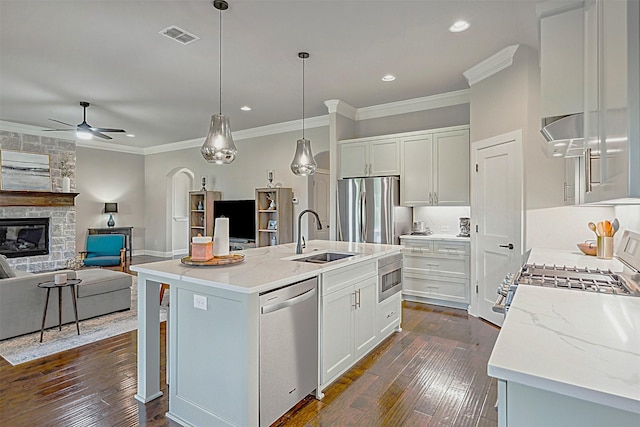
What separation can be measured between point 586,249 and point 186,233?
9031mm

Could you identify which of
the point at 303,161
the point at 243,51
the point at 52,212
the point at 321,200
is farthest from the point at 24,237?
the point at 303,161

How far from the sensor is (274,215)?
6.62 m

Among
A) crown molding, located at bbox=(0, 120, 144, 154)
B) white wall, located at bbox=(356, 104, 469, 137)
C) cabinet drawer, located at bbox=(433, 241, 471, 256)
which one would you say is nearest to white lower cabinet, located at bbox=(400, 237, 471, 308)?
cabinet drawer, located at bbox=(433, 241, 471, 256)

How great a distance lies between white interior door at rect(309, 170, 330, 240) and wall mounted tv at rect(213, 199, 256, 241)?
1270 millimetres

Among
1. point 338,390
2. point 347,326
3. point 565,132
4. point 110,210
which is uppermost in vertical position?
point 565,132

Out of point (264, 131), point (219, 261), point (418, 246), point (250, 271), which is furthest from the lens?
point (264, 131)

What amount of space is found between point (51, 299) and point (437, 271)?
4.51 meters

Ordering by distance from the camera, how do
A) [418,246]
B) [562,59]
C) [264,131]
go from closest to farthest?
[562,59]
[418,246]
[264,131]

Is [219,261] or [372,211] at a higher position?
[372,211]

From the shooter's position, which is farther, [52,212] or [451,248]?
[52,212]

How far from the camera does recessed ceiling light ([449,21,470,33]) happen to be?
117 inches

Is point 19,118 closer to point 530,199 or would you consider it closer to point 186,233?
point 186,233

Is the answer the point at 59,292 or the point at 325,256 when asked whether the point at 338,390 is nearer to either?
the point at 325,256

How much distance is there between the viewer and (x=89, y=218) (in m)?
7.86
